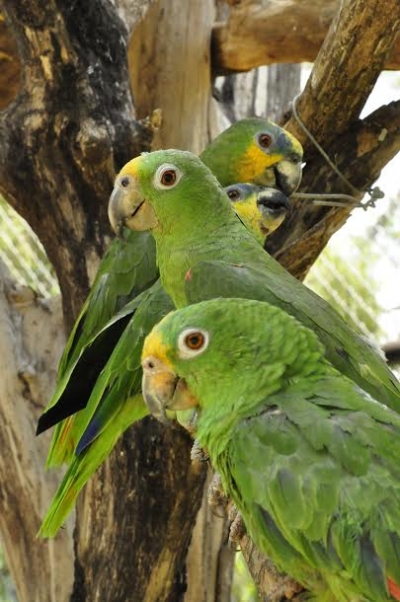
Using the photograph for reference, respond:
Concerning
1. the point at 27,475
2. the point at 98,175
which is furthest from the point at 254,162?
the point at 27,475

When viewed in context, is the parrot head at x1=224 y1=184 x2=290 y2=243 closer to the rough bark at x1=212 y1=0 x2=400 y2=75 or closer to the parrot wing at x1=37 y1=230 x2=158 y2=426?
the parrot wing at x1=37 y1=230 x2=158 y2=426

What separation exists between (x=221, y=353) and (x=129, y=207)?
2.12 ft

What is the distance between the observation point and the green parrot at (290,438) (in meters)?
1.27

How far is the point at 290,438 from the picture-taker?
1343mm

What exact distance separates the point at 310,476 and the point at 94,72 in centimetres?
145

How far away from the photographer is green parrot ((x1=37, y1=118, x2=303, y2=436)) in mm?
2188

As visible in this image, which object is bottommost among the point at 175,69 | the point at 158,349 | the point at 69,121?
the point at 158,349

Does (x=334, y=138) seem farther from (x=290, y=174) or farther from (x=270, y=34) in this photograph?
(x=270, y=34)

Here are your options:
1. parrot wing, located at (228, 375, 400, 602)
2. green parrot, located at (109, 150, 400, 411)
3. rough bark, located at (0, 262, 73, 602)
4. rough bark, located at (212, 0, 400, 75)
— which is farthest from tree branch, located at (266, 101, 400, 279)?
parrot wing, located at (228, 375, 400, 602)

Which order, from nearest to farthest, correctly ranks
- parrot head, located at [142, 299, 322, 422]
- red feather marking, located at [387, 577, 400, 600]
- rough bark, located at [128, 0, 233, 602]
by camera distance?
red feather marking, located at [387, 577, 400, 600] → parrot head, located at [142, 299, 322, 422] → rough bark, located at [128, 0, 233, 602]

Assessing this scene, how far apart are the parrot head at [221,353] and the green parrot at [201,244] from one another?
27cm

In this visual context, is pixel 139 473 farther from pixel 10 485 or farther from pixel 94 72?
pixel 94 72

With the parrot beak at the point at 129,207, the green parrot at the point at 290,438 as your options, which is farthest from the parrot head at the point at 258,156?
the green parrot at the point at 290,438

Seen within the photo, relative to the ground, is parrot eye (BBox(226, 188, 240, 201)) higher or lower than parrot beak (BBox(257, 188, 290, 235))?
higher
